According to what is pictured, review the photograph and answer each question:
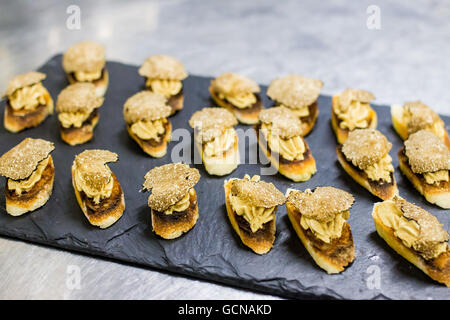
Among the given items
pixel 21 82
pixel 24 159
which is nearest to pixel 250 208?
pixel 24 159

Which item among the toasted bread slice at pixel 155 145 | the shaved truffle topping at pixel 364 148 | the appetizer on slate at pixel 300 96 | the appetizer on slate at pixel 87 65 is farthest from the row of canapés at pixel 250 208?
the appetizer on slate at pixel 87 65

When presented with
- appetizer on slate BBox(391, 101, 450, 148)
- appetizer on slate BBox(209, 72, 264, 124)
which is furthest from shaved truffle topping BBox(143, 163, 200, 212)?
appetizer on slate BBox(391, 101, 450, 148)

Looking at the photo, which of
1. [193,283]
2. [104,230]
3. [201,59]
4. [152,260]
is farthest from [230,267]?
[201,59]

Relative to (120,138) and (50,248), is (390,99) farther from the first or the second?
(50,248)

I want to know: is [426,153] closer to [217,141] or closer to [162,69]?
[217,141]

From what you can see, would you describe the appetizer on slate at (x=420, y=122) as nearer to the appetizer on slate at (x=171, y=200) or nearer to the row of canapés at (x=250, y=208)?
the row of canapés at (x=250, y=208)

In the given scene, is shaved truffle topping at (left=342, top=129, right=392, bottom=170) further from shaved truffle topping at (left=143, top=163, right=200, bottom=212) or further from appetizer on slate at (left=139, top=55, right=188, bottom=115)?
appetizer on slate at (left=139, top=55, right=188, bottom=115)
